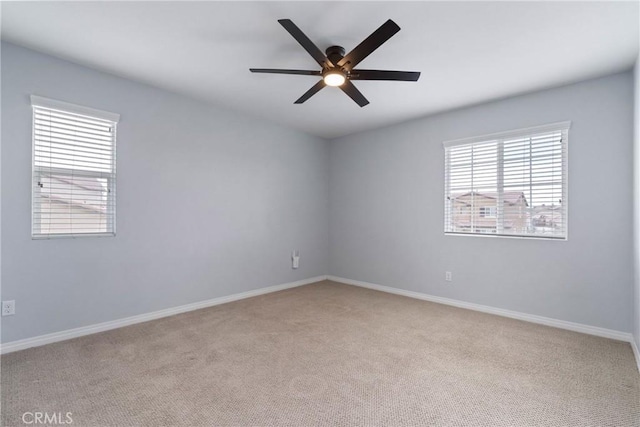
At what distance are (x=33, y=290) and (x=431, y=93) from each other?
4351mm

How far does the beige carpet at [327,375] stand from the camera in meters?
1.84

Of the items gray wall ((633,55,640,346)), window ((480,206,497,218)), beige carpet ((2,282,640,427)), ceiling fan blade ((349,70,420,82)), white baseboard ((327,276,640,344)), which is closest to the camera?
beige carpet ((2,282,640,427))

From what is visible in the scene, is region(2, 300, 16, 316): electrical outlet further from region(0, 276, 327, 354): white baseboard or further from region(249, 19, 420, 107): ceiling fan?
region(249, 19, 420, 107): ceiling fan

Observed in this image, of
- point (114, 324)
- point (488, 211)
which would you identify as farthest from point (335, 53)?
point (114, 324)

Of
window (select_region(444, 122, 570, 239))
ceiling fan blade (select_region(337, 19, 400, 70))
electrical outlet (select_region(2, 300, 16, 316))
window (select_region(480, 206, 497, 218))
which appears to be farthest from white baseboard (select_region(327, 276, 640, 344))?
electrical outlet (select_region(2, 300, 16, 316))

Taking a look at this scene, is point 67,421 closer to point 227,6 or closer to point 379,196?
point 227,6

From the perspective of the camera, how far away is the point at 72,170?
2.92 metres

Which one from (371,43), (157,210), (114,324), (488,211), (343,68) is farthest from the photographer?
(488,211)

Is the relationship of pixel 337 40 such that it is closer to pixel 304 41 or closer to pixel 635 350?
pixel 304 41

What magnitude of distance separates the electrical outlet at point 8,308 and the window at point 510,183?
15.1 ft

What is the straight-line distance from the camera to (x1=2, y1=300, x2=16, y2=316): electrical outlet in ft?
8.44

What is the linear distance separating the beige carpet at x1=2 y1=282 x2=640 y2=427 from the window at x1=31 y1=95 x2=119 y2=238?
41.8 inches

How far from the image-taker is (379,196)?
16.3 ft

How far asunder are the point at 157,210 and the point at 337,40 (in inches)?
102
